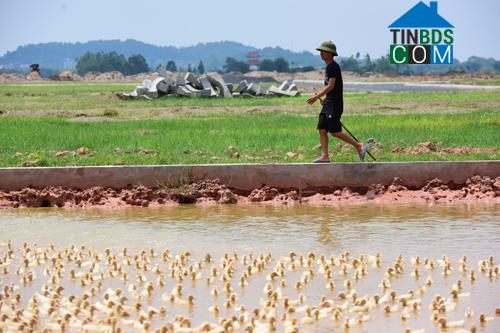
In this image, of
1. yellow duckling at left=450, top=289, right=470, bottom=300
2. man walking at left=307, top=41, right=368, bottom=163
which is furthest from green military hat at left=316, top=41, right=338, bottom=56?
yellow duckling at left=450, top=289, right=470, bottom=300

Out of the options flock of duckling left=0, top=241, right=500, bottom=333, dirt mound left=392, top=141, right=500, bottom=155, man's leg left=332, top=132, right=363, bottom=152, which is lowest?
flock of duckling left=0, top=241, right=500, bottom=333

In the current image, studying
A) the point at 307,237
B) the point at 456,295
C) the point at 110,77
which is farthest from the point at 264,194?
the point at 110,77

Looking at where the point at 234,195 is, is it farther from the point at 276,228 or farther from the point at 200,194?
the point at 276,228

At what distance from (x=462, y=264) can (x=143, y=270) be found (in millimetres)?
3203

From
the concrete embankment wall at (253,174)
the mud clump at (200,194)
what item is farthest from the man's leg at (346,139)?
the mud clump at (200,194)

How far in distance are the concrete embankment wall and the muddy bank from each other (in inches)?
3.8

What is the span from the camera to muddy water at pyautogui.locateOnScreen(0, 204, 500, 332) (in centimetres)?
1006

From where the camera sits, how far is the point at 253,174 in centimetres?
1630

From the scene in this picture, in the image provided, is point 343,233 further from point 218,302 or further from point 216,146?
point 216,146

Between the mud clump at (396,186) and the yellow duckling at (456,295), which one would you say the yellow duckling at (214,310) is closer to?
the yellow duckling at (456,295)

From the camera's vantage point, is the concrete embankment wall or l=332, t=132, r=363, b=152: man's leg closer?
the concrete embankment wall

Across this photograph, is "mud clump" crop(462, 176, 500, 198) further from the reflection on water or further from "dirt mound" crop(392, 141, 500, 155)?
"dirt mound" crop(392, 141, 500, 155)

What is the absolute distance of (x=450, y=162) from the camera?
53.6 feet

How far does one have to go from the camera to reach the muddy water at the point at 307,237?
1006cm
